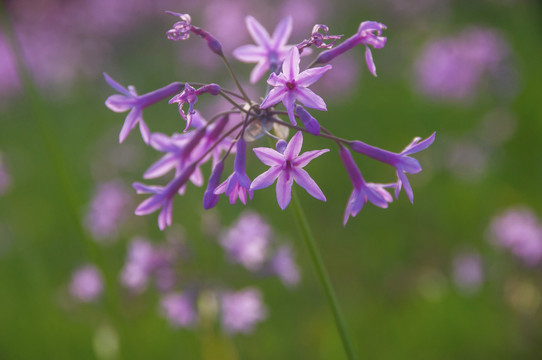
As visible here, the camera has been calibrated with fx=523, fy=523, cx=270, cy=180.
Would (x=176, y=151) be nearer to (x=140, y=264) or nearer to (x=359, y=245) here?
(x=140, y=264)

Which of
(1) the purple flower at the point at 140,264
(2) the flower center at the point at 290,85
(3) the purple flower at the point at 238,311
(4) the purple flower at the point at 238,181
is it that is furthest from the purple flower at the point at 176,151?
(3) the purple flower at the point at 238,311

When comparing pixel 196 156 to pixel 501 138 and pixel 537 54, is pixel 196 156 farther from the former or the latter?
pixel 537 54

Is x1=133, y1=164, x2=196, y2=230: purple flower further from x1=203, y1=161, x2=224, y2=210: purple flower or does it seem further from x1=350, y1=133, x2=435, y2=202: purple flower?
x1=350, y1=133, x2=435, y2=202: purple flower

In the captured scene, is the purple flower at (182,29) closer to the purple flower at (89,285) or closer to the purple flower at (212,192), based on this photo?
the purple flower at (212,192)

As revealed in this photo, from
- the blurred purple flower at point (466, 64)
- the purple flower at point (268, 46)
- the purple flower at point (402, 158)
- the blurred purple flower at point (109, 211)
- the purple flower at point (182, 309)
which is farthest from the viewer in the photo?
the blurred purple flower at point (466, 64)

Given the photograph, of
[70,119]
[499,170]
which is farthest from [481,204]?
[70,119]

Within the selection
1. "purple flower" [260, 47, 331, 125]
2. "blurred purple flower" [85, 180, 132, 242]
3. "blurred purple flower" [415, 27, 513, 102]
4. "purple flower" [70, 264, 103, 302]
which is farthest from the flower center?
"blurred purple flower" [415, 27, 513, 102]
